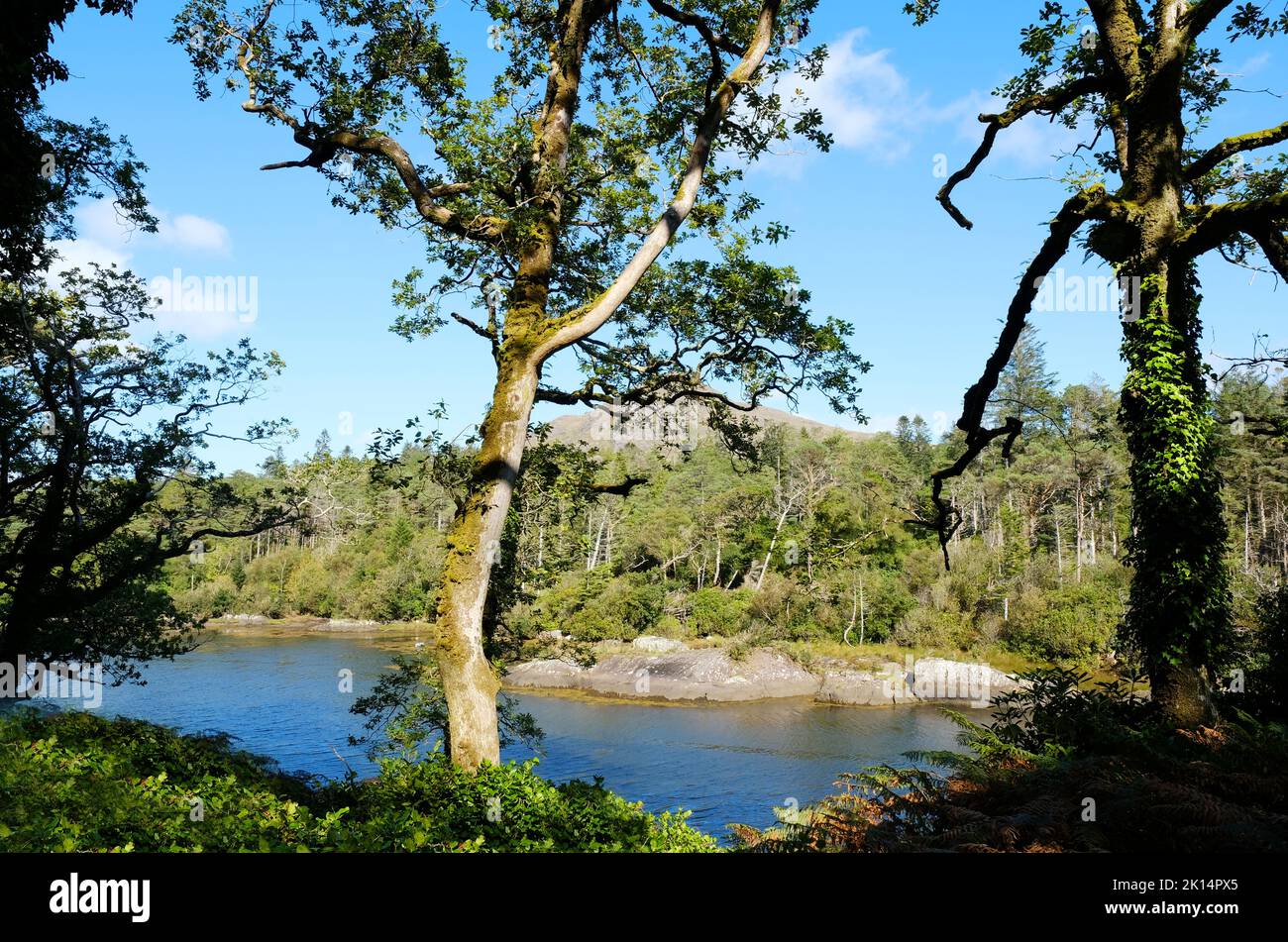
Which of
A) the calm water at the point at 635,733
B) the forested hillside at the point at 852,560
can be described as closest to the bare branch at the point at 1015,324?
the calm water at the point at 635,733

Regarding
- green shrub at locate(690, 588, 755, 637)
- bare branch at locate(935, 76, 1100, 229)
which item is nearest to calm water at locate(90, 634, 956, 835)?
green shrub at locate(690, 588, 755, 637)

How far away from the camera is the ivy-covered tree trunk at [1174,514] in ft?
24.7

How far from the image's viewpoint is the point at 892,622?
46188 mm

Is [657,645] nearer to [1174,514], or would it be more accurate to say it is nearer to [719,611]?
[719,611]

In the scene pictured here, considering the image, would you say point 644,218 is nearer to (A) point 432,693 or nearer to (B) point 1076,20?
(B) point 1076,20

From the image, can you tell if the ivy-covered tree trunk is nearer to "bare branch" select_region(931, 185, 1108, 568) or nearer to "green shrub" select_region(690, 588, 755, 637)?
"bare branch" select_region(931, 185, 1108, 568)

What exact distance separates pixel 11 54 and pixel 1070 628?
1779 inches

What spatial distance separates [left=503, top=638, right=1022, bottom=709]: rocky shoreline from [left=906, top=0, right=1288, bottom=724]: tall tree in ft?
100

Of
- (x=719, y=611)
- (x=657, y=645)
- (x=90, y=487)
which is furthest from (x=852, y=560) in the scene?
(x=90, y=487)

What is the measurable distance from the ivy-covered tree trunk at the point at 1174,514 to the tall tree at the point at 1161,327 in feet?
0.04

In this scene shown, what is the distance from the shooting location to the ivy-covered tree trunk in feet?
24.7

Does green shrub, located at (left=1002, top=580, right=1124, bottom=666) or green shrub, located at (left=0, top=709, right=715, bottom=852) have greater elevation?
green shrub, located at (left=0, top=709, right=715, bottom=852)

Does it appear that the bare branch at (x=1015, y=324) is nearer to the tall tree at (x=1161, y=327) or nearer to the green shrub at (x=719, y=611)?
the tall tree at (x=1161, y=327)

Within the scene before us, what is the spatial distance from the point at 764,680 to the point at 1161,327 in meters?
34.0
